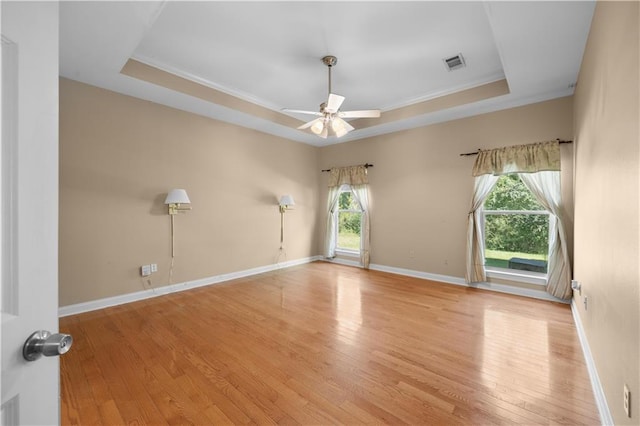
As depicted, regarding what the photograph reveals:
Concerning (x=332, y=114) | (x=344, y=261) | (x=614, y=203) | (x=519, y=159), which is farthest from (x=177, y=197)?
(x=519, y=159)

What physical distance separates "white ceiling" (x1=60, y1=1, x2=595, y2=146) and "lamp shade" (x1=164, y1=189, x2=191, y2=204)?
4.20 ft

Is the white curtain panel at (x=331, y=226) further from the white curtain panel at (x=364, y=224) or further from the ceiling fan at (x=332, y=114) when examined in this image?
the ceiling fan at (x=332, y=114)

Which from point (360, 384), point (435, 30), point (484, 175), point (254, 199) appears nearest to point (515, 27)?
point (435, 30)

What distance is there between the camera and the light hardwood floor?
1724 millimetres

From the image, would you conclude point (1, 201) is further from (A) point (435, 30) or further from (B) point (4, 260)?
(A) point (435, 30)

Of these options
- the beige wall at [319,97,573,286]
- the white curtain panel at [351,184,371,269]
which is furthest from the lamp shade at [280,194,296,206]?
the beige wall at [319,97,573,286]

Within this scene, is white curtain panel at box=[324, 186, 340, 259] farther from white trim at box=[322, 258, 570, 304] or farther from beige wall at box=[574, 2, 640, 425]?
beige wall at box=[574, 2, 640, 425]

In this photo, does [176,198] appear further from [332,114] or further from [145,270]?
[332,114]

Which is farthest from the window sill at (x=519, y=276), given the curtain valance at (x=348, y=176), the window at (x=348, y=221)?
the curtain valance at (x=348, y=176)

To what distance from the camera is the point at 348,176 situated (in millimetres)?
5898

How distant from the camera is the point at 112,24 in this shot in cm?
237

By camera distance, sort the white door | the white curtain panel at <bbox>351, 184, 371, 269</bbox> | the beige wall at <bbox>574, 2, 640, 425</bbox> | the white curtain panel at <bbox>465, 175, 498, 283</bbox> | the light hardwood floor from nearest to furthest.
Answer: the white door, the beige wall at <bbox>574, 2, 640, 425</bbox>, the light hardwood floor, the white curtain panel at <bbox>465, 175, 498, 283</bbox>, the white curtain panel at <bbox>351, 184, 371, 269</bbox>

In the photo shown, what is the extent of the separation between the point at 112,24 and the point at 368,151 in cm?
433

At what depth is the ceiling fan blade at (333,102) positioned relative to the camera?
3075 millimetres
